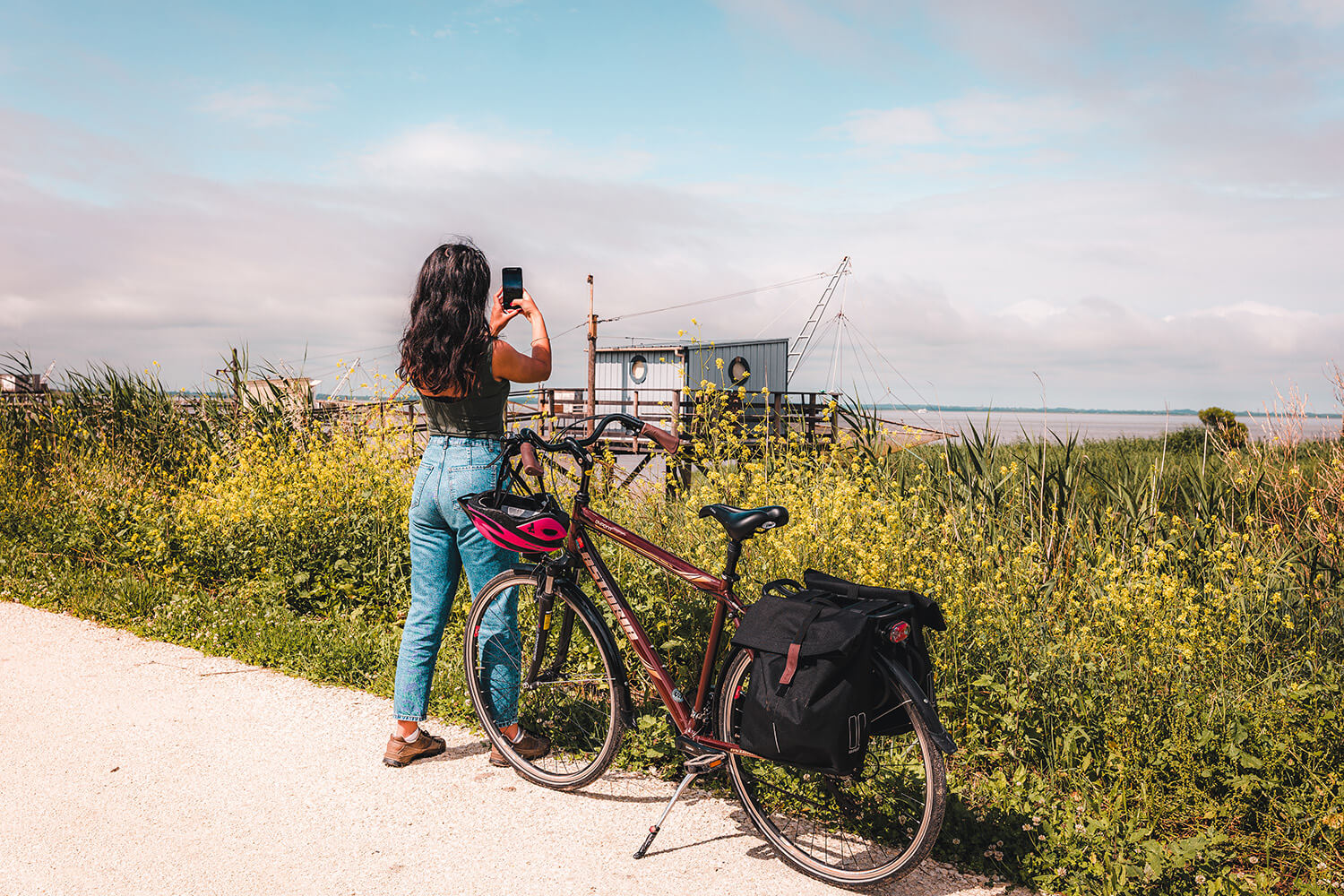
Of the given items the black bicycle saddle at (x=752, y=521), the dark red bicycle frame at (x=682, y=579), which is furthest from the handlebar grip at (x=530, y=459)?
the black bicycle saddle at (x=752, y=521)

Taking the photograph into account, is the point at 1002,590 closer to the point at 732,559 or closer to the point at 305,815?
the point at 732,559

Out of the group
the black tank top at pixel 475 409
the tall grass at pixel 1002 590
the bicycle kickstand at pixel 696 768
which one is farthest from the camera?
the black tank top at pixel 475 409

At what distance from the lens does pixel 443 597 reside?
3.69m

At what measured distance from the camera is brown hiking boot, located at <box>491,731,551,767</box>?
144 inches

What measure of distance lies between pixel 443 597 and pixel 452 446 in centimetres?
70

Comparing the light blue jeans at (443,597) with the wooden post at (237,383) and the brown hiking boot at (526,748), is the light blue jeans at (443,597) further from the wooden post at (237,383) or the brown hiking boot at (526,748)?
the wooden post at (237,383)

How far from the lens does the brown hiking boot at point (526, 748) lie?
12.0ft

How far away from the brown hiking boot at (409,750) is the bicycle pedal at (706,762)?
1329 mm

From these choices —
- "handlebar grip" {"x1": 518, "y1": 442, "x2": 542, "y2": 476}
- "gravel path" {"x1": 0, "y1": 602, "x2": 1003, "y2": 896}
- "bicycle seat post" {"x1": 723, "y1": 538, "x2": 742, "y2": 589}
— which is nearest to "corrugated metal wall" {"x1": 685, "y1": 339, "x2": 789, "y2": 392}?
"gravel path" {"x1": 0, "y1": 602, "x2": 1003, "y2": 896}

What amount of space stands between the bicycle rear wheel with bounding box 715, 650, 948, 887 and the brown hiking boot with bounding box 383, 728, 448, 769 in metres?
1.48

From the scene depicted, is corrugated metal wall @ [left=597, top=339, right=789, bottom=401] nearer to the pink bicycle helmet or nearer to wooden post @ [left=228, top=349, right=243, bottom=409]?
wooden post @ [left=228, top=349, right=243, bottom=409]

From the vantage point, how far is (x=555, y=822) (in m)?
3.22

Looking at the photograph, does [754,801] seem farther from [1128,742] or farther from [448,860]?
[1128,742]

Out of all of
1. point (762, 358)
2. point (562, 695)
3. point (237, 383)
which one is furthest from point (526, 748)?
point (762, 358)
